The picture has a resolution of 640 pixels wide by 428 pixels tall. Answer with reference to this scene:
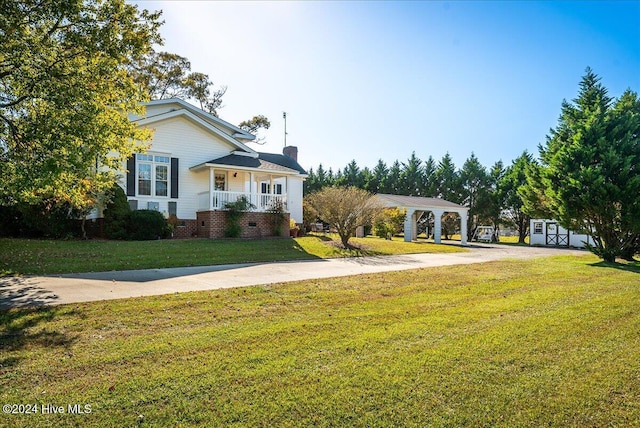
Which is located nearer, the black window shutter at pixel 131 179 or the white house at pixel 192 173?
the black window shutter at pixel 131 179

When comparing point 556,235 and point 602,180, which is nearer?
point 602,180

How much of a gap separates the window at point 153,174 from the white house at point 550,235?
29759mm

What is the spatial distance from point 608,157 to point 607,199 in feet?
4.91

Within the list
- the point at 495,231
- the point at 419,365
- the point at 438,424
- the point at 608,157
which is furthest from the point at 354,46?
the point at 495,231

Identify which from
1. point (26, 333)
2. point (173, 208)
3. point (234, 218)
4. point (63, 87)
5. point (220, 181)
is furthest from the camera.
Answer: point (220, 181)

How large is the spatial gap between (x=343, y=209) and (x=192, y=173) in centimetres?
861

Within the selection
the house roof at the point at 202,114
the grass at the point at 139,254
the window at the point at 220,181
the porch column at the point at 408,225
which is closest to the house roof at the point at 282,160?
the house roof at the point at 202,114

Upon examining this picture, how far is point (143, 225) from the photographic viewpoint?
54.1 ft

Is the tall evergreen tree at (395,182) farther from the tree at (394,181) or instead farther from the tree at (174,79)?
the tree at (174,79)

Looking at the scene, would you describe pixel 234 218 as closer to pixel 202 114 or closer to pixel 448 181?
pixel 202 114

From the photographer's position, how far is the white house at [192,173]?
62.6ft

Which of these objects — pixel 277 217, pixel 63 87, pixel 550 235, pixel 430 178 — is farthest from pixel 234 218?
pixel 430 178

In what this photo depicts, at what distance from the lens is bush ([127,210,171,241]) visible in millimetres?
16406

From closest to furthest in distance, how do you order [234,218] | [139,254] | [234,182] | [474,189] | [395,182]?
[139,254] → [234,218] → [234,182] → [474,189] → [395,182]
